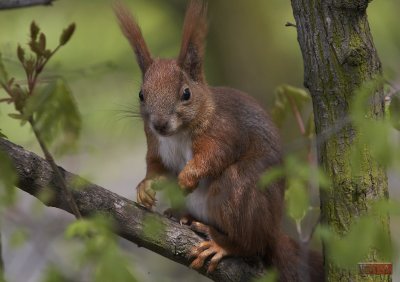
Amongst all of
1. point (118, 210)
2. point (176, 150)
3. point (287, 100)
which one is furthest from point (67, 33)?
point (287, 100)

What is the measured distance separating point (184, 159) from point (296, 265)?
567mm

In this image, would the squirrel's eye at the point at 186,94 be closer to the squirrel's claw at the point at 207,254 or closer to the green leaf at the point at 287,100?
the green leaf at the point at 287,100

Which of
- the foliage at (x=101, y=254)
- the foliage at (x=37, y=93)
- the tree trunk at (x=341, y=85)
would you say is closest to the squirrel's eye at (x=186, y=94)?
the tree trunk at (x=341, y=85)

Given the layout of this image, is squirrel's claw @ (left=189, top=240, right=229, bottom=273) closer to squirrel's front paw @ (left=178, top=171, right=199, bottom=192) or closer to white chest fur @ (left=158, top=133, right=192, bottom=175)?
squirrel's front paw @ (left=178, top=171, right=199, bottom=192)

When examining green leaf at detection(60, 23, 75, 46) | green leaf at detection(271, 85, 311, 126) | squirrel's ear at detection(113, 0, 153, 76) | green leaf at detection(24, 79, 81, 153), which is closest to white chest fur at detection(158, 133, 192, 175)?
squirrel's ear at detection(113, 0, 153, 76)

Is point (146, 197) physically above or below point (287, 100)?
below

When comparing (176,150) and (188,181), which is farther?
(176,150)

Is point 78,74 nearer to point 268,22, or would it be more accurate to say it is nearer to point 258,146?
point 258,146

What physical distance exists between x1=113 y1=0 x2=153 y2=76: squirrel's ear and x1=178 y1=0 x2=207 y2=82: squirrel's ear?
0.43ft

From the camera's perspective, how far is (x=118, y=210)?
214 centimetres

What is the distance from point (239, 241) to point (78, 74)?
90 centimetres

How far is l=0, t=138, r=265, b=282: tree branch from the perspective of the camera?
202 cm

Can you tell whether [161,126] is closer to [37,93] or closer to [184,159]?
[184,159]

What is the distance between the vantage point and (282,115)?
276 cm
